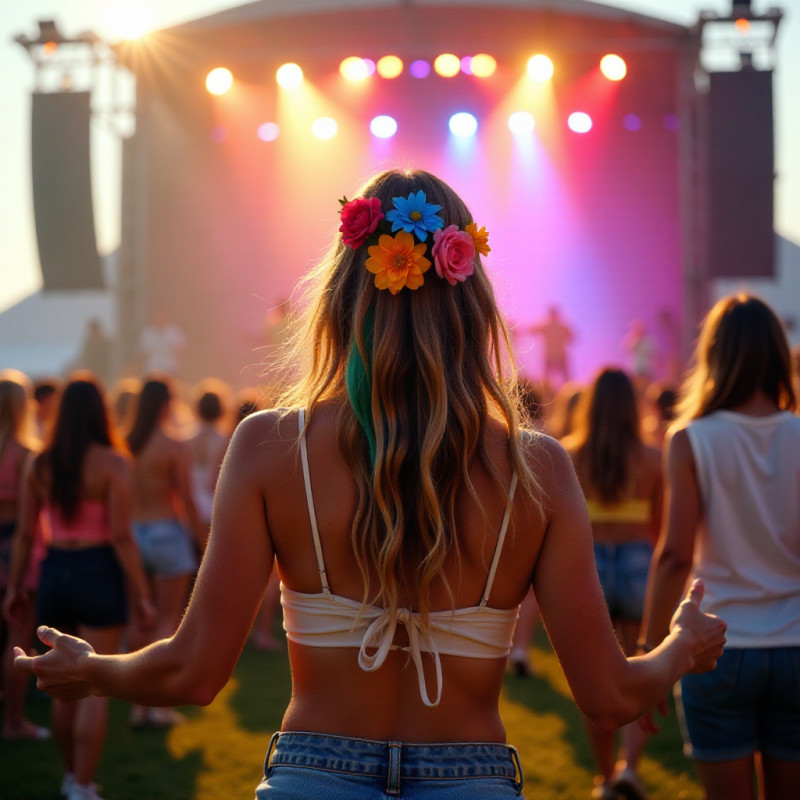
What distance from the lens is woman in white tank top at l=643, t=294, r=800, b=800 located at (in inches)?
104

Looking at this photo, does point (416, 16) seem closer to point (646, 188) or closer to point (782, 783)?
point (646, 188)

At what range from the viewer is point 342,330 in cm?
163

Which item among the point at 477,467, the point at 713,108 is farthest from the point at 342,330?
the point at 713,108

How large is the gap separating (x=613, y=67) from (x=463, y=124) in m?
2.97

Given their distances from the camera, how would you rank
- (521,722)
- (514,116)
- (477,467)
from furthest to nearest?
(514,116), (521,722), (477,467)

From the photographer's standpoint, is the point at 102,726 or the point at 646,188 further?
the point at 646,188

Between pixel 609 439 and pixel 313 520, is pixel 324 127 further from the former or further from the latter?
pixel 313 520

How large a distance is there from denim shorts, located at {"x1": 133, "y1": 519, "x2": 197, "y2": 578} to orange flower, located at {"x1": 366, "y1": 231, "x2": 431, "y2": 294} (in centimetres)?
416

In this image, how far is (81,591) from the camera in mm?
4227

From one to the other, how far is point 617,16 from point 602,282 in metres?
4.28

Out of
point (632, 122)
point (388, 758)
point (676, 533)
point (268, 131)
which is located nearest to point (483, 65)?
point (632, 122)

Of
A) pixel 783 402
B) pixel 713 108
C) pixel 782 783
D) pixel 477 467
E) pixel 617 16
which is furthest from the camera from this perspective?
pixel 617 16

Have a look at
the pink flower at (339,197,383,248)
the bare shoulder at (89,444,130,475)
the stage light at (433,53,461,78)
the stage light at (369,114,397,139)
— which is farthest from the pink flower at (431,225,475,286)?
the stage light at (369,114,397,139)

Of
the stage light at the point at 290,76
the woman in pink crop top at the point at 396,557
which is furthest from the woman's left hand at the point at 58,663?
the stage light at the point at 290,76
